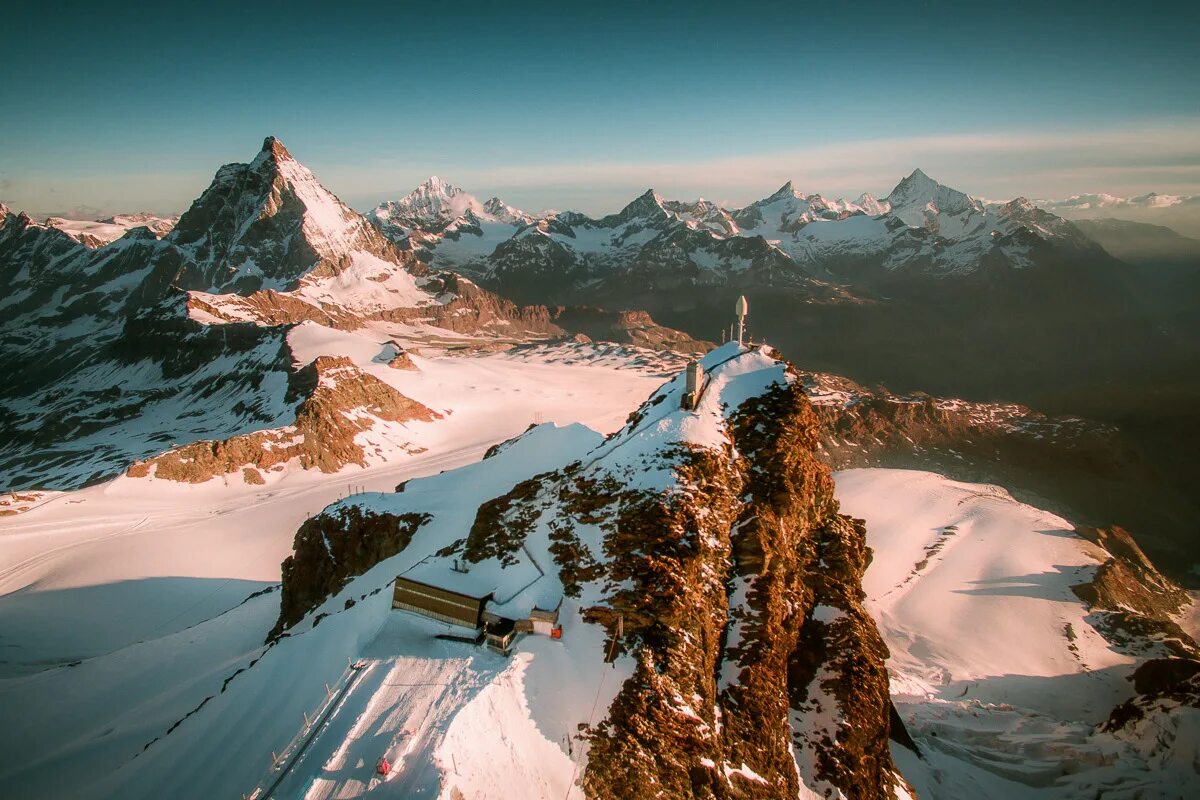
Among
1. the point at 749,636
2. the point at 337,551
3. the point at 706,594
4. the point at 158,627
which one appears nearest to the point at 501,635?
the point at 706,594

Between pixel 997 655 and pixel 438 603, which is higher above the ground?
pixel 438 603

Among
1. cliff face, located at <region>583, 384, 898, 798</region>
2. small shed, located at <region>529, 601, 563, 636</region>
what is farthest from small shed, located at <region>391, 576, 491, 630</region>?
cliff face, located at <region>583, 384, 898, 798</region>

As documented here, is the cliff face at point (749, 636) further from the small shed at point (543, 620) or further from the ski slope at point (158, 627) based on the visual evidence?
the ski slope at point (158, 627)

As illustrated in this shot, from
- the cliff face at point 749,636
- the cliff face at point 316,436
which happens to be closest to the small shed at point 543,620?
the cliff face at point 749,636

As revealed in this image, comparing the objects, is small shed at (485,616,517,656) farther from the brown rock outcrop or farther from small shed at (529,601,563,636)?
the brown rock outcrop

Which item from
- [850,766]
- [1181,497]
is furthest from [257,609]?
[1181,497]

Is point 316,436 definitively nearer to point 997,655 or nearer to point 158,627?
point 158,627
